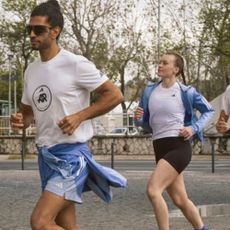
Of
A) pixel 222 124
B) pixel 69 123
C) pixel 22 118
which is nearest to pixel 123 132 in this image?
pixel 222 124

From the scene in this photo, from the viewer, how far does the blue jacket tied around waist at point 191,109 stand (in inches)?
286

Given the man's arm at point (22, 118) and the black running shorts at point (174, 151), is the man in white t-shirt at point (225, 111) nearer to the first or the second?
the black running shorts at point (174, 151)

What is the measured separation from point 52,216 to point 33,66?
1.07 meters

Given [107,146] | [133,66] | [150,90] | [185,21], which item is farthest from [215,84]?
[150,90]

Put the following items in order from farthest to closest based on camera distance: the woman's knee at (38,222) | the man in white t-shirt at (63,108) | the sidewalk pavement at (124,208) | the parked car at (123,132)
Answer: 1. the parked car at (123,132)
2. the sidewalk pavement at (124,208)
3. the man in white t-shirt at (63,108)
4. the woman's knee at (38,222)

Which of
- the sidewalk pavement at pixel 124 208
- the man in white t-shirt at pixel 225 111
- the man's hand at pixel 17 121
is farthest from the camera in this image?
the sidewalk pavement at pixel 124 208

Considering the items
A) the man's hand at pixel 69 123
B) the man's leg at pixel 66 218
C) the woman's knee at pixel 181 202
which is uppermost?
the man's hand at pixel 69 123

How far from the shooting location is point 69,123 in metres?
4.89

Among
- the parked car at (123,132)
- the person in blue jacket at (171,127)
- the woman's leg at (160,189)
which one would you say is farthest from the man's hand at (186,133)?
the parked car at (123,132)

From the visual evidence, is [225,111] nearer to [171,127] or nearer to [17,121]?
[171,127]

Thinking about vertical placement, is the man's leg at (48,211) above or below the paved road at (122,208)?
above

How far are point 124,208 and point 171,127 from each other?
4.13 m

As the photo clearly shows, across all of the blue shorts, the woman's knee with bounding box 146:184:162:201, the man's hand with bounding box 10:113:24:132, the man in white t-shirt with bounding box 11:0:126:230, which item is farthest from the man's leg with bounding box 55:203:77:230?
the woman's knee with bounding box 146:184:162:201

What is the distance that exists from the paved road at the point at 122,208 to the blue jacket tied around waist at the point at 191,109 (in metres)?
1.80
